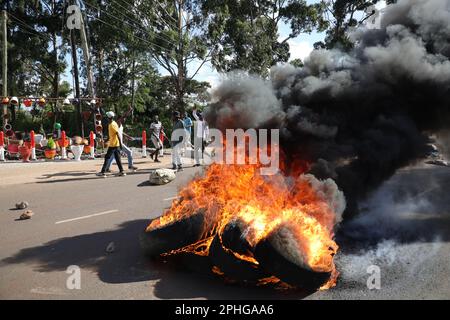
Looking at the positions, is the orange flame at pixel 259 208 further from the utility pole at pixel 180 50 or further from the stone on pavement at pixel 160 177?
the utility pole at pixel 180 50

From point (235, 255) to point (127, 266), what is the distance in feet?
4.87

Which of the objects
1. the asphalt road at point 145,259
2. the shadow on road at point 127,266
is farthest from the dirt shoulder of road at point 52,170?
the shadow on road at point 127,266

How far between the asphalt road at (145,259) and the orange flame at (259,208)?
15.8 inches

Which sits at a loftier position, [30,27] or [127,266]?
[30,27]

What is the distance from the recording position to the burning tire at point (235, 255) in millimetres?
4262

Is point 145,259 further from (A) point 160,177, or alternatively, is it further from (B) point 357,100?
(A) point 160,177

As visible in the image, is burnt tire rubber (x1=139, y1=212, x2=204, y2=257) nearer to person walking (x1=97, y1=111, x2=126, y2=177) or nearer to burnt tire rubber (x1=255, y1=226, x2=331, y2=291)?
burnt tire rubber (x1=255, y1=226, x2=331, y2=291)

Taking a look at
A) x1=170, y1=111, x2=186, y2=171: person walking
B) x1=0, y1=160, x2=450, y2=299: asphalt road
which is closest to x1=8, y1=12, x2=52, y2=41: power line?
x1=170, y1=111, x2=186, y2=171: person walking

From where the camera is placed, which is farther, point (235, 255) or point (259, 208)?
point (259, 208)

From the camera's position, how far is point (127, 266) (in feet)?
16.3

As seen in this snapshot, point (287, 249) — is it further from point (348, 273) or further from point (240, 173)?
point (240, 173)

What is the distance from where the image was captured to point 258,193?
4793mm

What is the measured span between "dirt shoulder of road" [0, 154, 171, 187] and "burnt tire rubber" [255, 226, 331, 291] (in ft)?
30.3

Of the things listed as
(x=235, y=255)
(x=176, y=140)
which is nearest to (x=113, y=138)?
(x=176, y=140)
